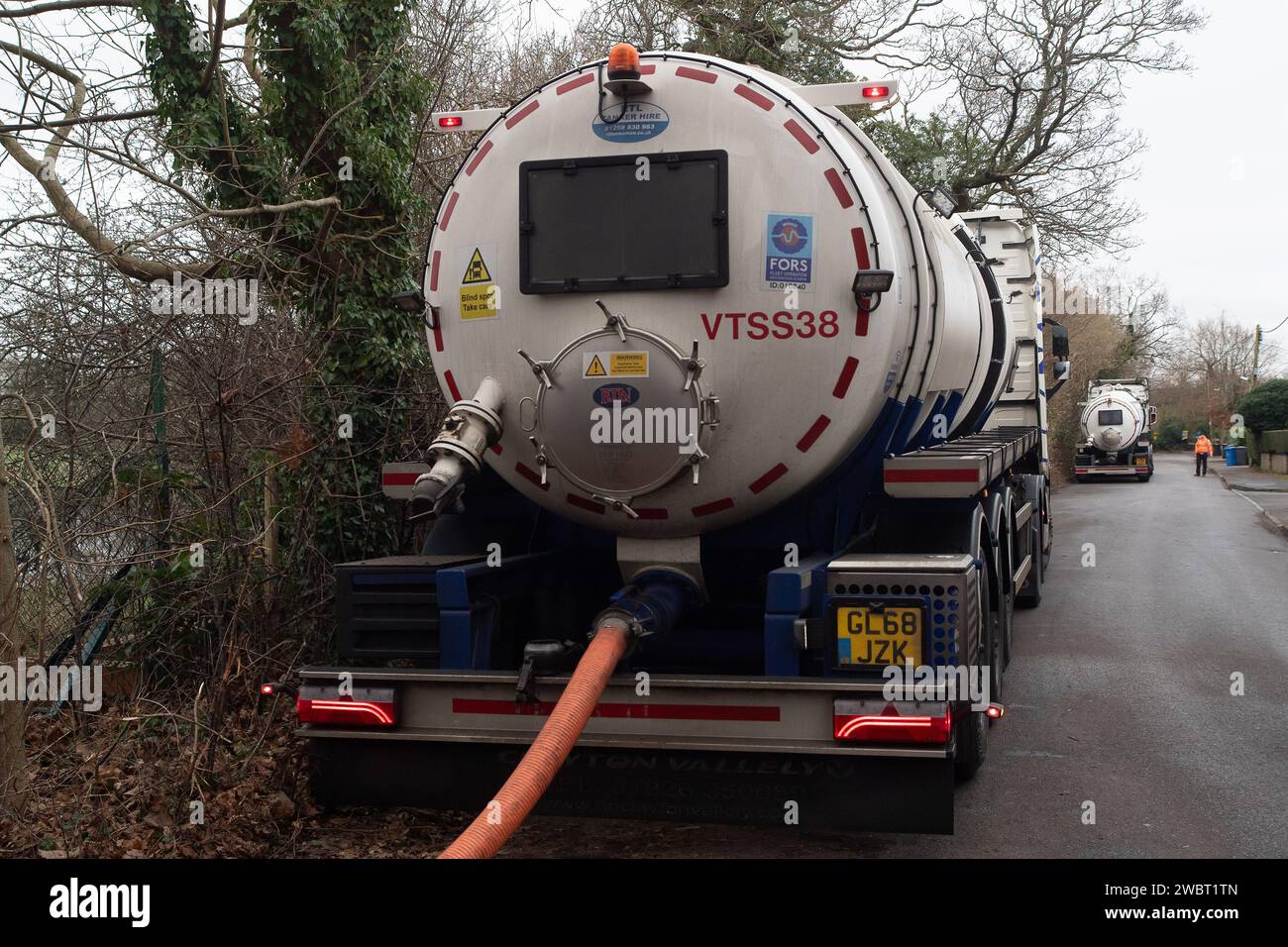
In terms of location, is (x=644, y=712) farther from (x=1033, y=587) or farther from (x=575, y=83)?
(x=1033, y=587)

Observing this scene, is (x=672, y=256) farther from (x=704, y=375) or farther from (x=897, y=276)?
(x=897, y=276)

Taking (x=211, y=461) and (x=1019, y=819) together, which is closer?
(x=1019, y=819)

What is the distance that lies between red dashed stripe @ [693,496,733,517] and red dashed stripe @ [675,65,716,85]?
1.65m

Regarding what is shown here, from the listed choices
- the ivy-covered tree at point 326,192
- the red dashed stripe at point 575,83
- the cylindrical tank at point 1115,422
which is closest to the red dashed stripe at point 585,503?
the red dashed stripe at point 575,83

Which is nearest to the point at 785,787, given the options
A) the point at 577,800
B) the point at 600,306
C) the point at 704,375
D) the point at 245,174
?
the point at 577,800

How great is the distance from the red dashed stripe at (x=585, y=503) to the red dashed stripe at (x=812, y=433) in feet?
2.77

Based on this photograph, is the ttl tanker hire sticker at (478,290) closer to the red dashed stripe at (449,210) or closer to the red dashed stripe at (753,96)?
the red dashed stripe at (449,210)

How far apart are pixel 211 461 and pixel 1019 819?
172 inches

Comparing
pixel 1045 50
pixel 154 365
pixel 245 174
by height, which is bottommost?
pixel 154 365

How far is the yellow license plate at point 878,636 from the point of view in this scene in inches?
174

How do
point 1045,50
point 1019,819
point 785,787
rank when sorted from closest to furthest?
point 785,787 < point 1019,819 < point 1045,50

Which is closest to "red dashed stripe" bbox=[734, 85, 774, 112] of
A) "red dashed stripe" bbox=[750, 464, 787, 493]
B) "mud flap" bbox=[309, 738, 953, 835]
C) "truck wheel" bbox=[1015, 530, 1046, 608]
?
"red dashed stripe" bbox=[750, 464, 787, 493]

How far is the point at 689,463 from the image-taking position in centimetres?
481

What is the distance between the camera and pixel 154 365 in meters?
6.22
